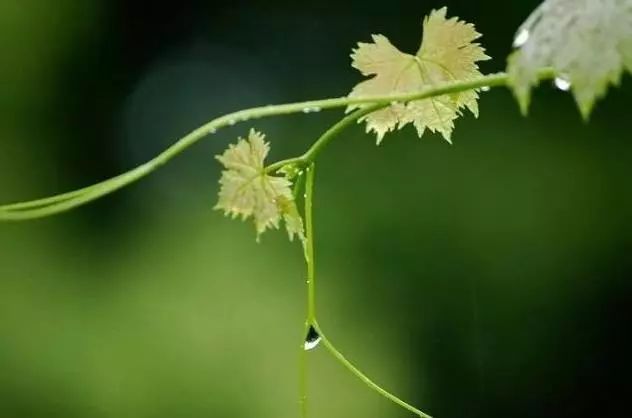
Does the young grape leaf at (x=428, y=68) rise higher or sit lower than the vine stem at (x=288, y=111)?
higher

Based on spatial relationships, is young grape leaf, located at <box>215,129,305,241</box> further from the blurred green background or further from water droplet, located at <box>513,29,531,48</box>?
the blurred green background

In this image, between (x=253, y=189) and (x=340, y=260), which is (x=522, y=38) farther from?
(x=340, y=260)

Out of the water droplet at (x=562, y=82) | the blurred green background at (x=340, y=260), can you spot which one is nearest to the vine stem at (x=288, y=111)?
the water droplet at (x=562, y=82)

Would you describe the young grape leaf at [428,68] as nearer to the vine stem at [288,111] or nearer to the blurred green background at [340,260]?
the vine stem at [288,111]

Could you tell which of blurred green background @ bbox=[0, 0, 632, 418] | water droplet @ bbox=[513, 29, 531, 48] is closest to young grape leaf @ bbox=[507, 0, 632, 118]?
water droplet @ bbox=[513, 29, 531, 48]

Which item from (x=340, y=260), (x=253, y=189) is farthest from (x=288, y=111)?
(x=340, y=260)

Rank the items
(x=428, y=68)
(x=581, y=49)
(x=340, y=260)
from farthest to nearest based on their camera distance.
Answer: (x=340, y=260) < (x=428, y=68) < (x=581, y=49)
